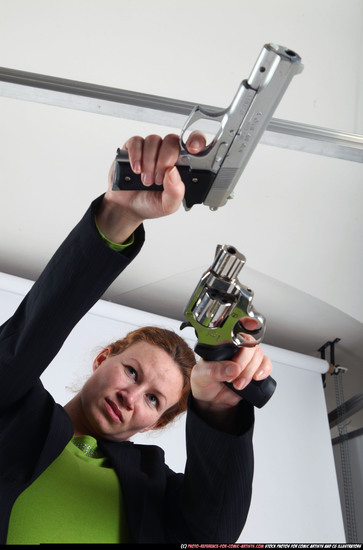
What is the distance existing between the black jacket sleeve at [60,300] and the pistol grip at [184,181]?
0.05 metres

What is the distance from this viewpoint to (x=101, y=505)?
73 centimetres

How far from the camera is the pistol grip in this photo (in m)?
0.59

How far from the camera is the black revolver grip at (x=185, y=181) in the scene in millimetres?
590

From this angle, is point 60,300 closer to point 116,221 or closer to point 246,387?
point 116,221

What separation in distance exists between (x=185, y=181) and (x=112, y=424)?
0.41m

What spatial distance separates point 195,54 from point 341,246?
2.66 ft

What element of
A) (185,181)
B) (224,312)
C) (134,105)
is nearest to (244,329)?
(224,312)

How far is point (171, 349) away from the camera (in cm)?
97

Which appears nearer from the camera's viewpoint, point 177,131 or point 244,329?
point 244,329

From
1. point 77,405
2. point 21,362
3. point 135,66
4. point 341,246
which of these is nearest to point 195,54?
point 135,66

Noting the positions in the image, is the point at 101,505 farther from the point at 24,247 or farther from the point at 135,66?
the point at 24,247

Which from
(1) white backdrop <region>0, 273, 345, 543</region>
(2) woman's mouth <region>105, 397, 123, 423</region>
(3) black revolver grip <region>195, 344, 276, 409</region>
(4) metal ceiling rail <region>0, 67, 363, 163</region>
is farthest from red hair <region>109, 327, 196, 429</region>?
(1) white backdrop <region>0, 273, 345, 543</region>

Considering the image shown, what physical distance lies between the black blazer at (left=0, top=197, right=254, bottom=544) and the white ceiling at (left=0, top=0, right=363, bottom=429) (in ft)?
3.46

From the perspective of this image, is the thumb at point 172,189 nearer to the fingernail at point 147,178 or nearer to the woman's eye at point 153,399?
the fingernail at point 147,178
